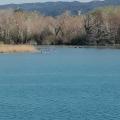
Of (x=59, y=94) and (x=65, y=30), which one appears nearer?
(x=59, y=94)

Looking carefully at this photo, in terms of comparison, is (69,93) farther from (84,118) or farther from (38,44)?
(38,44)

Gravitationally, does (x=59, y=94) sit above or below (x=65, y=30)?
above

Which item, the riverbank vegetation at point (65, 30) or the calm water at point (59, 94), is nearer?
the calm water at point (59, 94)

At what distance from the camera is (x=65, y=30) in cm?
8275

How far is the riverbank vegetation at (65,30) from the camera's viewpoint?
7875 centimetres

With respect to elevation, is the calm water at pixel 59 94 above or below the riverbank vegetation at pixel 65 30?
above

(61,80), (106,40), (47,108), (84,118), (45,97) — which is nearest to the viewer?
(84,118)

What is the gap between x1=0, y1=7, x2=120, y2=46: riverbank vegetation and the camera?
258 ft

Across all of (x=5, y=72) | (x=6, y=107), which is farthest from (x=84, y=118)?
(x=5, y=72)

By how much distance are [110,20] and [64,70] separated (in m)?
50.9

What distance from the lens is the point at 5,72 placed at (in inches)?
1334

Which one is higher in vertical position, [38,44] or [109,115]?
[109,115]

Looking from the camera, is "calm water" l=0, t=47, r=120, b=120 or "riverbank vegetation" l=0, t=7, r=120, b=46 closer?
"calm water" l=0, t=47, r=120, b=120

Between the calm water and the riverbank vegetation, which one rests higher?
the calm water
